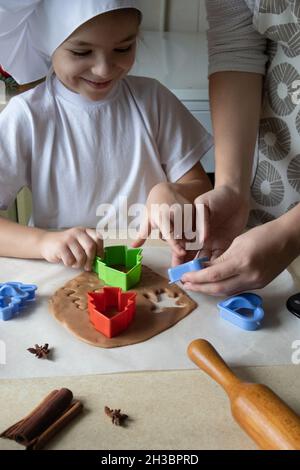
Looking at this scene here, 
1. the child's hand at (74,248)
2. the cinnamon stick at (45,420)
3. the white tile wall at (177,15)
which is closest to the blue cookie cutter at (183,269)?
the child's hand at (74,248)

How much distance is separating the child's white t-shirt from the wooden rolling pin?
564 millimetres

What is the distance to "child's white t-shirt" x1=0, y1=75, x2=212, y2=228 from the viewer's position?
3.12 ft

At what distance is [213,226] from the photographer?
831 mm

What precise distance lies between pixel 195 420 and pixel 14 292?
323mm

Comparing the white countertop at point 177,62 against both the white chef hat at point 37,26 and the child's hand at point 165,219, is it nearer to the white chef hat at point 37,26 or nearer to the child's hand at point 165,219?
the white chef hat at point 37,26

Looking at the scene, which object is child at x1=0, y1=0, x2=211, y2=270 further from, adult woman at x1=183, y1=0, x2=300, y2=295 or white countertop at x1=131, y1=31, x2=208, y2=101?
white countertop at x1=131, y1=31, x2=208, y2=101

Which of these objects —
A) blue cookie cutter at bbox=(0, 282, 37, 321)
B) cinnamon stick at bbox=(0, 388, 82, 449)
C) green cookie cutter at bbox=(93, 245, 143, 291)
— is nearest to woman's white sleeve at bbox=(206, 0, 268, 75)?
green cookie cutter at bbox=(93, 245, 143, 291)

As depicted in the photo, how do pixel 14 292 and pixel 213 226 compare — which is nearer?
pixel 14 292

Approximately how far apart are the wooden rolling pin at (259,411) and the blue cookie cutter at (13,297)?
0.89 feet

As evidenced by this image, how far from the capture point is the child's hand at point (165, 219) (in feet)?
2.48
